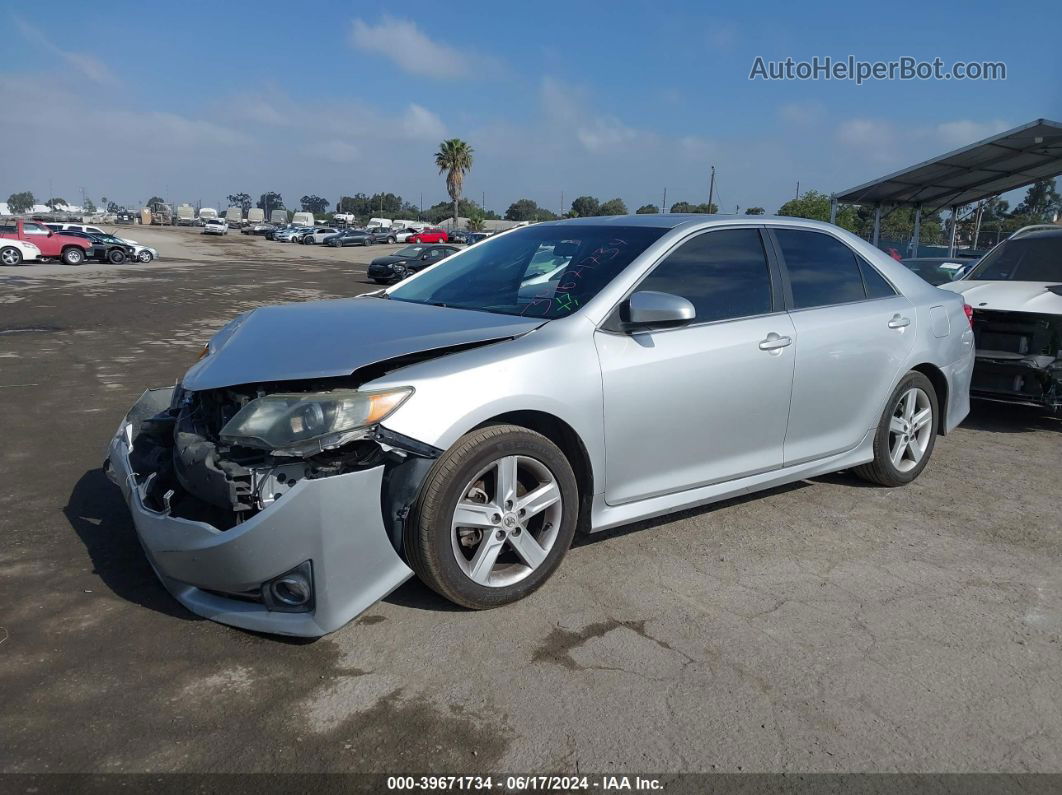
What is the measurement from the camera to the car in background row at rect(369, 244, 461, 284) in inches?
1088

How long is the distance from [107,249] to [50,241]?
2.34m

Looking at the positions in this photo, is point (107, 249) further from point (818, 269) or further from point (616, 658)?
point (616, 658)

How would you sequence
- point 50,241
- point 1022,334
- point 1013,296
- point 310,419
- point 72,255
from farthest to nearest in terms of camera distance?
point 72,255
point 50,241
point 1013,296
point 1022,334
point 310,419

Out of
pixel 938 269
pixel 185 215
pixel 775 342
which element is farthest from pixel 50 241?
pixel 185 215

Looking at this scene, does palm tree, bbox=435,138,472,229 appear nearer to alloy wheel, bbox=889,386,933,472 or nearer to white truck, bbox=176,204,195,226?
white truck, bbox=176,204,195,226

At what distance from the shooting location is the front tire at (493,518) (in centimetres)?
305

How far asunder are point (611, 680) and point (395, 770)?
854mm

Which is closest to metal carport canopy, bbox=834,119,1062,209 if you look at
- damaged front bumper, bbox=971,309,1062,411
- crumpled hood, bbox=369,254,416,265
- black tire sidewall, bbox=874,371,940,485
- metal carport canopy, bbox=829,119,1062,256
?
metal carport canopy, bbox=829,119,1062,256

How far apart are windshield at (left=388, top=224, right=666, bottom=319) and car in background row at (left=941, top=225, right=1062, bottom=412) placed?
13.2ft

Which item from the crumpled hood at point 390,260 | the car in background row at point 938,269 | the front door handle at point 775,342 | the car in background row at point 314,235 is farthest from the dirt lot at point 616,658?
Answer: the car in background row at point 314,235

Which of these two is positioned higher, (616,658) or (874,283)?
(874,283)

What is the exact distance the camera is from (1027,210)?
6756 cm

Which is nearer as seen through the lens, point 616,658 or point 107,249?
point 616,658

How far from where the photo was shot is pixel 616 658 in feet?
9.96
